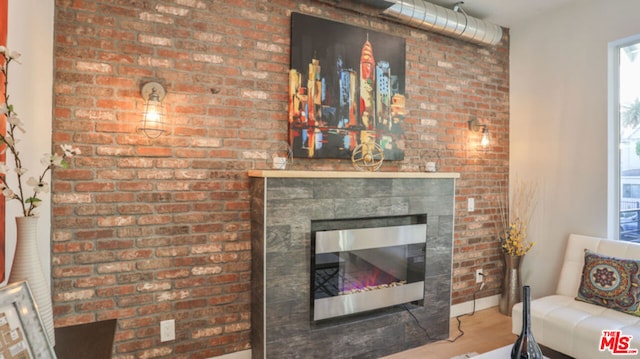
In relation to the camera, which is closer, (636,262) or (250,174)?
(250,174)

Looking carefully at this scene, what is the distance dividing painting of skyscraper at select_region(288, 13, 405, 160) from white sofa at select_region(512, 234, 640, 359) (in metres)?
1.64

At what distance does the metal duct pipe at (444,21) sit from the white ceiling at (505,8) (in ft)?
0.35

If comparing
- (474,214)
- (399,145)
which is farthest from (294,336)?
(474,214)

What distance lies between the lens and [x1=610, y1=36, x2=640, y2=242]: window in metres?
2.88

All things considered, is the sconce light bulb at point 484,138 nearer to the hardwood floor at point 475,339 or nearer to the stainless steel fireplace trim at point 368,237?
the stainless steel fireplace trim at point 368,237

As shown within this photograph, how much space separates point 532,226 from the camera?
3516mm

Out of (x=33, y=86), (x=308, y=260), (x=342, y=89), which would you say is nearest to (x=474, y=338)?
(x=308, y=260)

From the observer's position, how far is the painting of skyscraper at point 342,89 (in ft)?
8.51

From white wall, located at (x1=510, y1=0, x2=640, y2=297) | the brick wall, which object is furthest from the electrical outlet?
white wall, located at (x1=510, y1=0, x2=640, y2=297)

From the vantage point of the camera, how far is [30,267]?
101 centimetres

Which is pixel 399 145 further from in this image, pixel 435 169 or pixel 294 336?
pixel 294 336

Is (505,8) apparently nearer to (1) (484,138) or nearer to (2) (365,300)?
(1) (484,138)

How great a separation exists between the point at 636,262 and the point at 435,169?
62.5 inches

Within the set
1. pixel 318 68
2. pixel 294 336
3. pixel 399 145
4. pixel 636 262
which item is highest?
pixel 318 68
